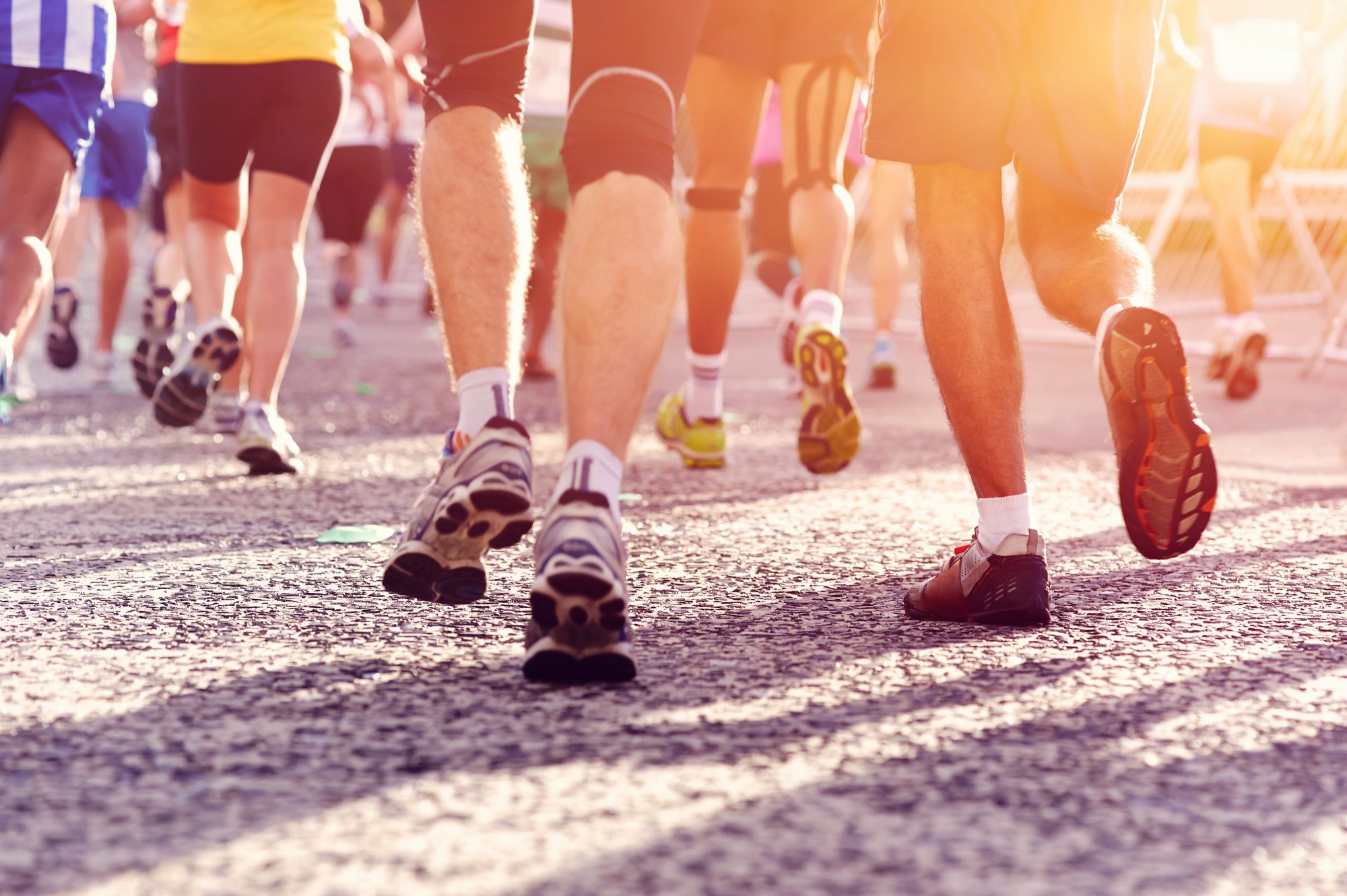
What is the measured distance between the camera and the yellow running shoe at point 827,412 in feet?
11.4

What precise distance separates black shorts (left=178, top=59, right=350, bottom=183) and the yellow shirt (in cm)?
3

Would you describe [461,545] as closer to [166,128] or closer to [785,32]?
[785,32]

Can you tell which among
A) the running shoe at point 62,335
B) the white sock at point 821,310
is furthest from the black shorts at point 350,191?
the white sock at point 821,310

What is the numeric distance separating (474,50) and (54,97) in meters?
1.78

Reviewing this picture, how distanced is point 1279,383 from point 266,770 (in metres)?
6.09

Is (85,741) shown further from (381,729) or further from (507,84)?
(507,84)

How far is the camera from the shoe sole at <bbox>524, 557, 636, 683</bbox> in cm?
169

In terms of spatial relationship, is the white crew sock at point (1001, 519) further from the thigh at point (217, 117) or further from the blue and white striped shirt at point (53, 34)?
the thigh at point (217, 117)

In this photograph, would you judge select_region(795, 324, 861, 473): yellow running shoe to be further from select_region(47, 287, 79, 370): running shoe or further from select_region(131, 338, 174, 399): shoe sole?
select_region(47, 287, 79, 370): running shoe

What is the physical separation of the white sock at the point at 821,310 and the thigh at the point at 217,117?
1629 mm

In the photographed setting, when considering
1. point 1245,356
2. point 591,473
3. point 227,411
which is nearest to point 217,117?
point 227,411

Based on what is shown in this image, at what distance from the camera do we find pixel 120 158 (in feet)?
20.8

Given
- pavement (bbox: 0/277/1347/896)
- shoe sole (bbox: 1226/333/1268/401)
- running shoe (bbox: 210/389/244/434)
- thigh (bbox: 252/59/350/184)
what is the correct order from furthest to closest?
shoe sole (bbox: 1226/333/1268/401) < running shoe (bbox: 210/389/244/434) < thigh (bbox: 252/59/350/184) < pavement (bbox: 0/277/1347/896)

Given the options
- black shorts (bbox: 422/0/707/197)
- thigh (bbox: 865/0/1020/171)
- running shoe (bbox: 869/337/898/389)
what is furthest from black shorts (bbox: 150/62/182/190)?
black shorts (bbox: 422/0/707/197)
